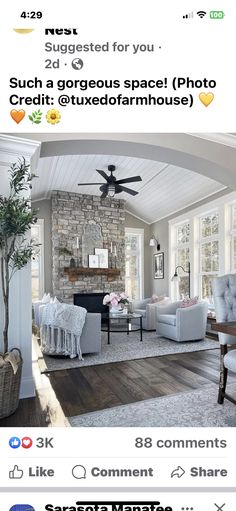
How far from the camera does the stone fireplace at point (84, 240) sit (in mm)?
5943

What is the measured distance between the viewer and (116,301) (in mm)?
4137

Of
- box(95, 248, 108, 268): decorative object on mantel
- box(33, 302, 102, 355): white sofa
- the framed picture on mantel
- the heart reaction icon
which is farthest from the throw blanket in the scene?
the framed picture on mantel

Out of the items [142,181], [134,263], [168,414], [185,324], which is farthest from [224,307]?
[134,263]

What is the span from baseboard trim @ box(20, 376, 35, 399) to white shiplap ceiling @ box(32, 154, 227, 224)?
3399 millimetres

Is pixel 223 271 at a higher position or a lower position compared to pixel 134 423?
higher

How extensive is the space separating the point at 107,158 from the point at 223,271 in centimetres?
274
